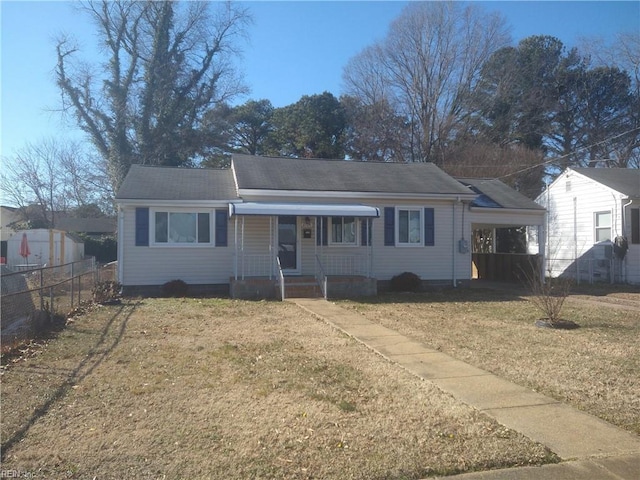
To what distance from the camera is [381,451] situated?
13.6ft

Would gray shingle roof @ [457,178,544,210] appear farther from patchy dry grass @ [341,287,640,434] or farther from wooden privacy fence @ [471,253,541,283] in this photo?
patchy dry grass @ [341,287,640,434]

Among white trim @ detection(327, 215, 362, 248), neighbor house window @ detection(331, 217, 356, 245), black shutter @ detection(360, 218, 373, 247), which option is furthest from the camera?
neighbor house window @ detection(331, 217, 356, 245)

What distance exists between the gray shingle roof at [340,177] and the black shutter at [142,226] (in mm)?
2824

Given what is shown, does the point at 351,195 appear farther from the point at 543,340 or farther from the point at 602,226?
the point at 602,226

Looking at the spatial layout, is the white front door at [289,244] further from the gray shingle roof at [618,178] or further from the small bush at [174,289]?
the gray shingle roof at [618,178]

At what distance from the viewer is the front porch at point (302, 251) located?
14.6 meters

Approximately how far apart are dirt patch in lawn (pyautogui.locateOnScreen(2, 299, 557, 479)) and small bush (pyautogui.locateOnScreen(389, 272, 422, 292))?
27.6 feet

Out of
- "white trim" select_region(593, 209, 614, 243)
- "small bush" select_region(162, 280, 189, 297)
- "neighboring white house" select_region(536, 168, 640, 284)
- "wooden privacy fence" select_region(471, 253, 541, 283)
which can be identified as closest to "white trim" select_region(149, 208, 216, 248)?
"small bush" select_region(162, 280, 189, 297)

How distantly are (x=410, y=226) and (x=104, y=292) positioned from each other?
30.8ft

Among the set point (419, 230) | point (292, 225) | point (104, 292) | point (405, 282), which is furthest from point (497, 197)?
point (104, 292)

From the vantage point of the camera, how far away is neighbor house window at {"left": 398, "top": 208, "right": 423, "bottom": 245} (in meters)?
17.0

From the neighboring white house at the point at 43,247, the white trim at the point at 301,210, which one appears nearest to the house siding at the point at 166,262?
the white trim at the point at 301,210

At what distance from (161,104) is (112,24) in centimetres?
610

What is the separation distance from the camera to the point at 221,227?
1562cm
